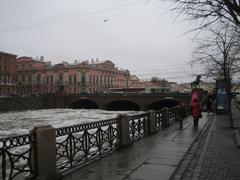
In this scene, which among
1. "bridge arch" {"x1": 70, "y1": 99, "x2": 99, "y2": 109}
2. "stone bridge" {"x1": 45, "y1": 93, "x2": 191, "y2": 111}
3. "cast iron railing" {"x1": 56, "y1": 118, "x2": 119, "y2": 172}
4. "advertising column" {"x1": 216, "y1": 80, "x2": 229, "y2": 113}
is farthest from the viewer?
"bridge arch" {"x1": 70, "y1": 99, "x2": 99, "y2": 109}

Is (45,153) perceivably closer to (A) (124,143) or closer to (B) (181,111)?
(A) (124,143)

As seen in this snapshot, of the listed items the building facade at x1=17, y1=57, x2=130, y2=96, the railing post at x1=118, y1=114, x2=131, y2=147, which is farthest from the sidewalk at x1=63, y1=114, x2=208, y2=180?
the building facade at x1=17, y1=57, x2=130, y2=96

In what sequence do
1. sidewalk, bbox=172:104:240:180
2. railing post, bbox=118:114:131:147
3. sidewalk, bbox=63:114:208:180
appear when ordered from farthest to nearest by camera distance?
1. railing post, bbox=118:114:131:147
2. sidewalk, bbox=172:104:240:180
3. sidewalk, bbox=63:114:208:180

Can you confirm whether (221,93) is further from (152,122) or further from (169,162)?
(169,162)

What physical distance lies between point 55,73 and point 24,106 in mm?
44749

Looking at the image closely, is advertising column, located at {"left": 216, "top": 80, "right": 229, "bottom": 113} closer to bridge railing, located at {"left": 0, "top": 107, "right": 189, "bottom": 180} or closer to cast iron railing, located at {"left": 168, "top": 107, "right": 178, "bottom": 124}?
cast iron railing, located at {"left": 168, "top": 107, "right": 178, "bottom": 124}

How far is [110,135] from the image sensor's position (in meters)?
10.9

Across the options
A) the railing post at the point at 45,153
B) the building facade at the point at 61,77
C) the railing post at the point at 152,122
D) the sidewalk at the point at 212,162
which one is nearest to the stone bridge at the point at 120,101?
the building facade at the point at 61,77

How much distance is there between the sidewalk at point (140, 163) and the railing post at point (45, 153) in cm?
55

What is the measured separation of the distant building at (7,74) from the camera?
10155 centimetres

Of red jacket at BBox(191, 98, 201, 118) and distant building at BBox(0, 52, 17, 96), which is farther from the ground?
distant building at BBox(0, 52, 17, 96)

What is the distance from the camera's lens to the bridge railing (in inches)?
262

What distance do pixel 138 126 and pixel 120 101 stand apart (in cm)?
6984

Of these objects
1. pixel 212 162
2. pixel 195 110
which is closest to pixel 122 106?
pixel 195 110
